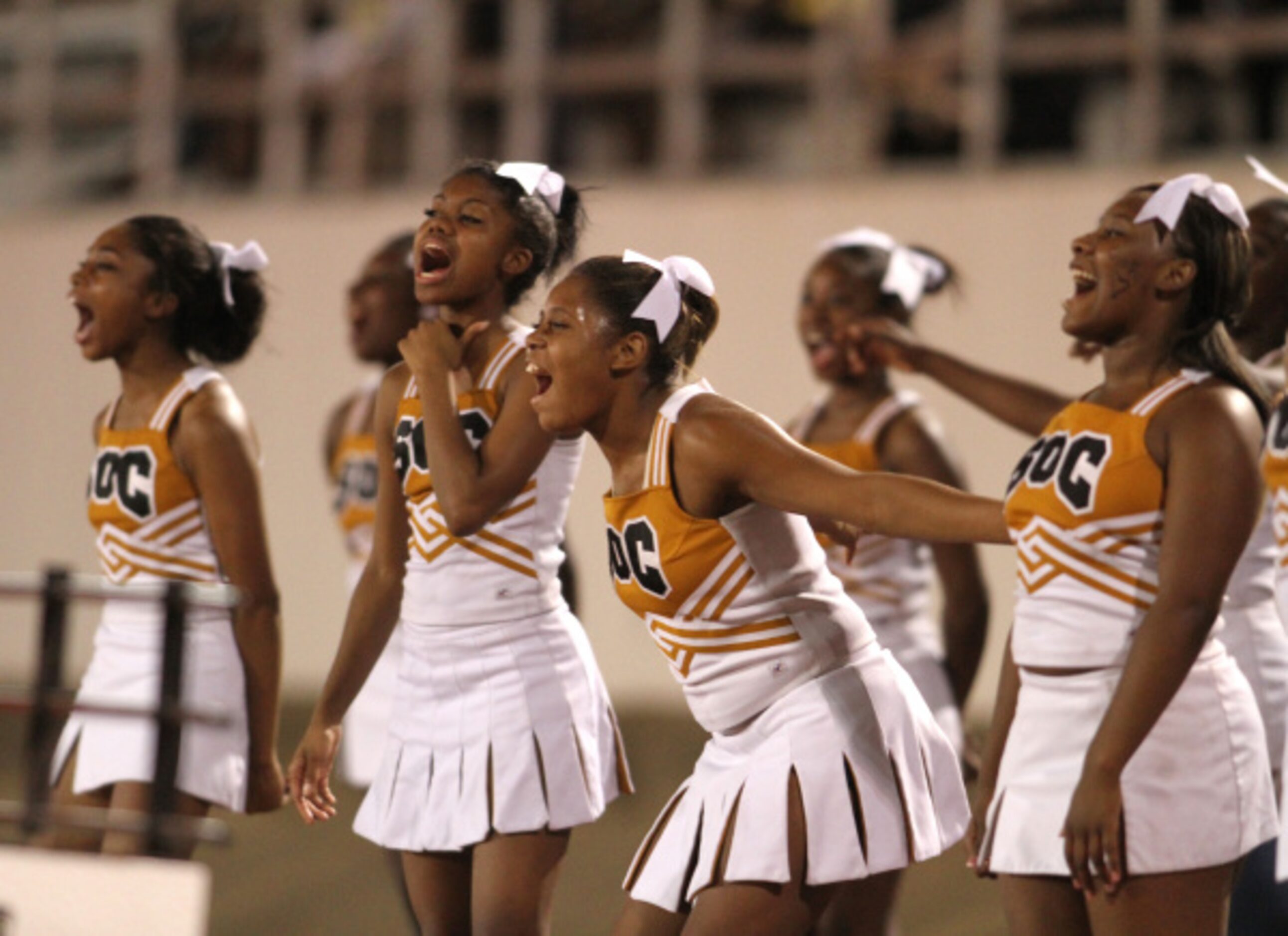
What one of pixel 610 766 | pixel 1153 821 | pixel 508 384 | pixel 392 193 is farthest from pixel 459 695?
pixel 392 193

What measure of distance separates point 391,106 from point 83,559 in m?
2.36

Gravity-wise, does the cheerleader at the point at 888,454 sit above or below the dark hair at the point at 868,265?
below

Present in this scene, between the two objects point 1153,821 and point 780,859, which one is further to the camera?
point 780,859

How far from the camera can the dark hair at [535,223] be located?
3.42 m

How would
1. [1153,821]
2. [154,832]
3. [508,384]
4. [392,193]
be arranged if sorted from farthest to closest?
1. [392,193]
2. [508,384]
3. [154,832]
4. [1153,821]

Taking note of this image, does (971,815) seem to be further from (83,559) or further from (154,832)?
(83,559)

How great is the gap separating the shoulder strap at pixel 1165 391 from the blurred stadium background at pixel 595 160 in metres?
3.69

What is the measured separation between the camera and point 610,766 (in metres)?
3.41

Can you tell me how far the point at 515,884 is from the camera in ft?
10.5

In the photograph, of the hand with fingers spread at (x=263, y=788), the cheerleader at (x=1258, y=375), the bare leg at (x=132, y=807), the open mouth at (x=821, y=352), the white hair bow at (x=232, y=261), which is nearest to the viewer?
the cheerleader at (x=1258, y=375)

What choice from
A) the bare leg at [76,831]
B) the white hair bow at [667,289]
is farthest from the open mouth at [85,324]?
the white hair bow at [667,289]

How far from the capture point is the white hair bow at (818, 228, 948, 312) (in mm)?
4242

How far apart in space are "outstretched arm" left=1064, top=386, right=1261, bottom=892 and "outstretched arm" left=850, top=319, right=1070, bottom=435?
82 cm

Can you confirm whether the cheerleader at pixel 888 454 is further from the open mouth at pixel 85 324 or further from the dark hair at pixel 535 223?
the open mouth at pixel 85 324
